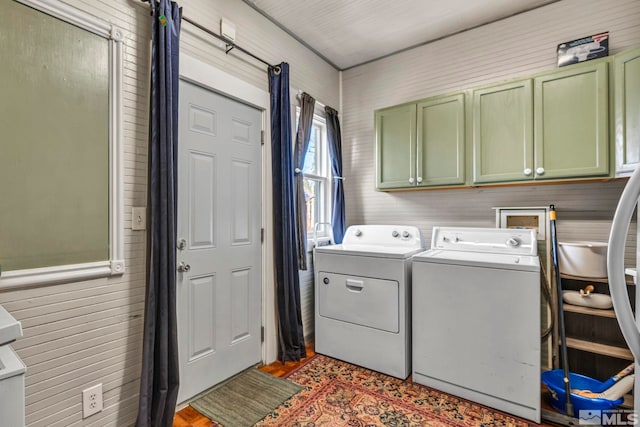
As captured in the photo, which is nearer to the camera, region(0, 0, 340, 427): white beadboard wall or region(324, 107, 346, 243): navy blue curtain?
region(0, 0, 340, 427): white beadboard wall

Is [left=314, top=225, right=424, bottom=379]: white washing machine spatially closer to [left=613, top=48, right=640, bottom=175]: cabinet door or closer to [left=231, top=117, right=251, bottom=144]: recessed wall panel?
[left=231, top=117, right=251, bottom=144]: recessed wall panel

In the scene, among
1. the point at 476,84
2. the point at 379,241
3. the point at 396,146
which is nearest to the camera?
the point at 476,84

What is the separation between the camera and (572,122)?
6.70 feet

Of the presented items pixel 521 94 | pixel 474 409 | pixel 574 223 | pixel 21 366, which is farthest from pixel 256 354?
pixel 521 94

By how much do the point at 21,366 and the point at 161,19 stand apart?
1760mm

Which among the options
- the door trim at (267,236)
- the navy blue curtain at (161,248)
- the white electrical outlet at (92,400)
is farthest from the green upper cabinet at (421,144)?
the white electrical outlet at (92,400)

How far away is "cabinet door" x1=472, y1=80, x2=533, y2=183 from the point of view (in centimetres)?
219

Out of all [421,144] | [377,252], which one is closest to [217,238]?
[377,252]

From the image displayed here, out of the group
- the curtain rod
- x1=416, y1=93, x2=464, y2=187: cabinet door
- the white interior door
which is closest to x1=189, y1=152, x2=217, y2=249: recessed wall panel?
the white interior door

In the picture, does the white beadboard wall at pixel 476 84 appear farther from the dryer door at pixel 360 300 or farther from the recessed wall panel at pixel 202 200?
the recessed wall panel at pixel 202 200

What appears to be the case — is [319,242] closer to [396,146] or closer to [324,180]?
[324,180]

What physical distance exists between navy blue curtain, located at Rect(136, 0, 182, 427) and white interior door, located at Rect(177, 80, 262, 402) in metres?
0.21

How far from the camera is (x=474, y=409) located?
192 centimetres

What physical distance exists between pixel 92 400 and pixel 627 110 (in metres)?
3.39
